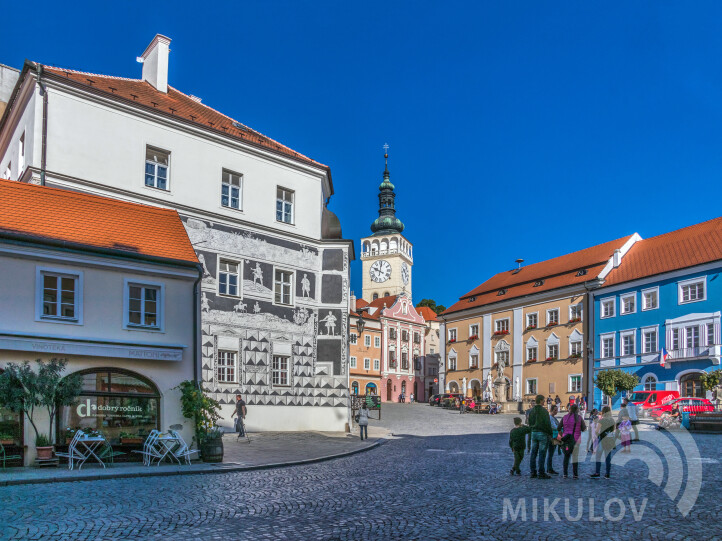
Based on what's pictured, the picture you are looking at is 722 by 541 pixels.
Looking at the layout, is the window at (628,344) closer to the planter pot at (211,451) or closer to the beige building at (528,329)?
the beige building at (528,329)

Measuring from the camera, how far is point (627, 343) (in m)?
47.8

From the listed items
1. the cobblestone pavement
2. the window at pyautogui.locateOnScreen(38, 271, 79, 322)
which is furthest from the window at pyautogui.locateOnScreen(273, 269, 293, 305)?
the cobblestone pavement

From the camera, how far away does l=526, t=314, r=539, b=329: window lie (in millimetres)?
56344

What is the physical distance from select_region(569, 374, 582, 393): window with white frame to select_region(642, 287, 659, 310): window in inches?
297

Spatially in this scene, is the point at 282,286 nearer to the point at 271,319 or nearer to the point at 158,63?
the point at 271,319

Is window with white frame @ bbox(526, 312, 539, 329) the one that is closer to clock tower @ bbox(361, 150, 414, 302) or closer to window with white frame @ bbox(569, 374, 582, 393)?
window with white frame @ bbox(569, 374, 582, 393)

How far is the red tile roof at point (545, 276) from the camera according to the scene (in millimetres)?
53438

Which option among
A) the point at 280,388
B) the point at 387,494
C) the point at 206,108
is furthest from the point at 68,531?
the point at 206,108

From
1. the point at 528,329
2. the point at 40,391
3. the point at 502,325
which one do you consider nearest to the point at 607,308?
the point at 528,329

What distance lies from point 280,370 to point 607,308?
99.2 feet

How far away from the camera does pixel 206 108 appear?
3225cm

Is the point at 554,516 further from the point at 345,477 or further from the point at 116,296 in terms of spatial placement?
the point at 116,296

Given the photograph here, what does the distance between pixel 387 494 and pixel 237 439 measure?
43.2ft

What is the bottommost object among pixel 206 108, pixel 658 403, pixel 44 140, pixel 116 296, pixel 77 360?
pixel 658 403
